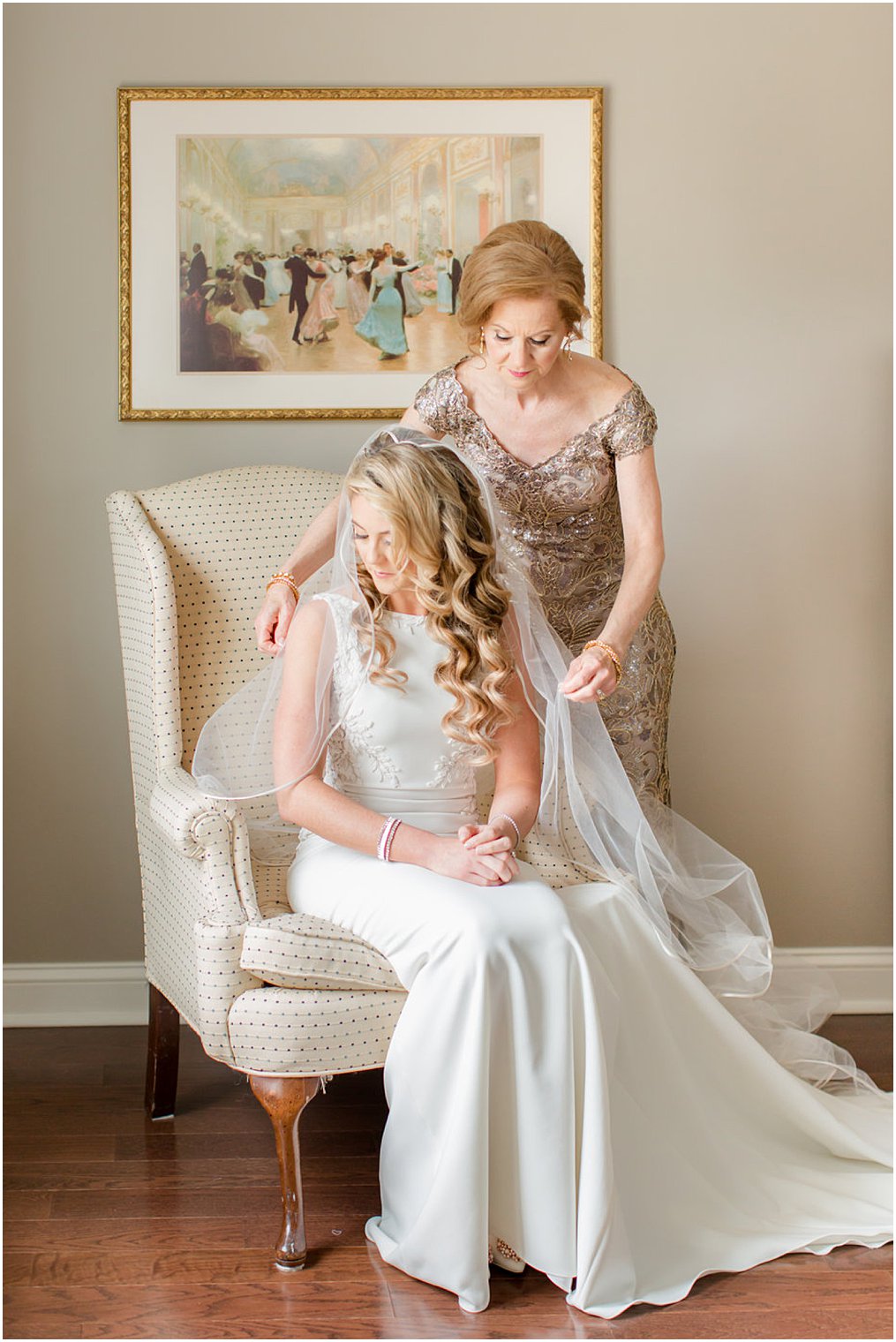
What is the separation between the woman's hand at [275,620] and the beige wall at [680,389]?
3.06 feet

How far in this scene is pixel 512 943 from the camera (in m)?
2.13

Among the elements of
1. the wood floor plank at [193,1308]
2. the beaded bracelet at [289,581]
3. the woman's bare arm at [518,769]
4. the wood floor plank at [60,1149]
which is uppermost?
the beaded bracelet at [289,581]

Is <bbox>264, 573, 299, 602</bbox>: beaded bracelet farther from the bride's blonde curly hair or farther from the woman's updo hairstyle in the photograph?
the woman's updo hairstyle

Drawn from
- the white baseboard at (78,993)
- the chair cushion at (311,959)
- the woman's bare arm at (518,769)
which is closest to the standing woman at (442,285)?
the woman's bare arm at (518,769)

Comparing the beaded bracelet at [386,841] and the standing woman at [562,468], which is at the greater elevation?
the standing woman at [562,468]

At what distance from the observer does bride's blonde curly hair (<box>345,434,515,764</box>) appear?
235cm

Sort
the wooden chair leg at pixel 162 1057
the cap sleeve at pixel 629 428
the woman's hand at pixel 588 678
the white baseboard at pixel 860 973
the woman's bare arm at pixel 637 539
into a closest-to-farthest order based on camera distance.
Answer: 1. the woman's hand at pixel 588 678
2. the woman's bare arm at pixel 637 539
3. the cap sleeve at pixel 629 428
4. the wooden chair leg at pixel 162 1057
5. the white baseboard at pixel 860 973

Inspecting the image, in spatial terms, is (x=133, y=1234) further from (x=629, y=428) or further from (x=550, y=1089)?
(x=629, y=428)

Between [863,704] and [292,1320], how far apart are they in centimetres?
230

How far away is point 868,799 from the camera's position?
362 centimetres

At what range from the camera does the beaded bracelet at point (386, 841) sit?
7.67 feet

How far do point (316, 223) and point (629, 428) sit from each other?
3.88 ft

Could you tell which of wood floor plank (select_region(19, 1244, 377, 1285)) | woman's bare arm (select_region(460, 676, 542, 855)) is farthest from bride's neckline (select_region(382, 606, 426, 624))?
wood floor plank (select_region(19, 1244, 377, 1285))

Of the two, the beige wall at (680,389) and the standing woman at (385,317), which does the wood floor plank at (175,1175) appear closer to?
the beige wall at (680,389)
